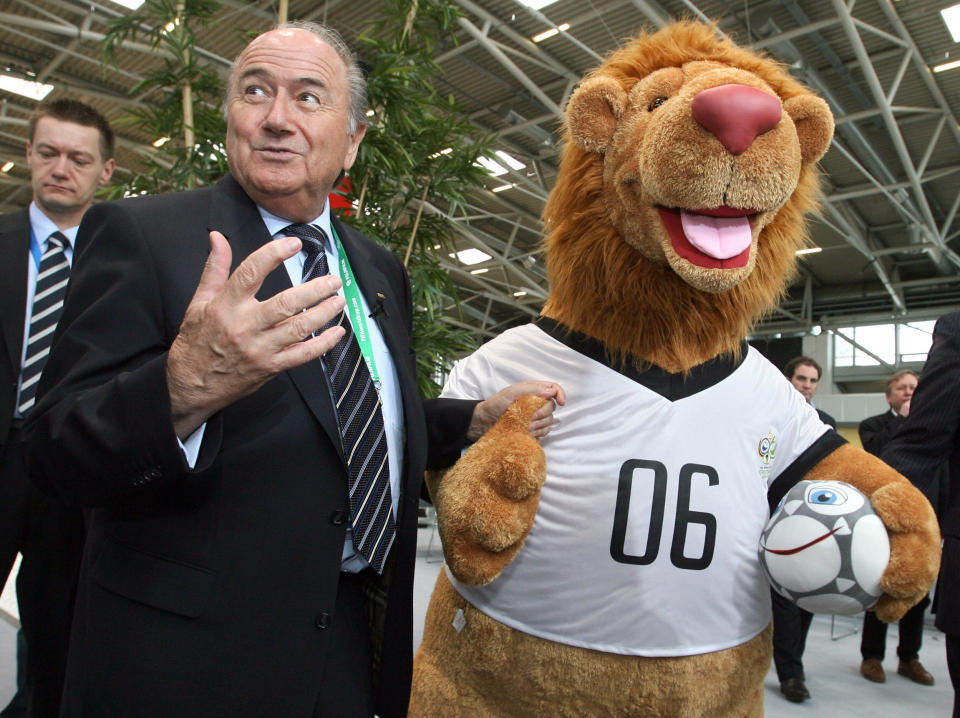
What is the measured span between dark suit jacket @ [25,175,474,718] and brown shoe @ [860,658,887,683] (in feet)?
11.9

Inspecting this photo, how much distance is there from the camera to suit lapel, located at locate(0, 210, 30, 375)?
1738 mm

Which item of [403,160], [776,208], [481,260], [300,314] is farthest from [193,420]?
[481,260]

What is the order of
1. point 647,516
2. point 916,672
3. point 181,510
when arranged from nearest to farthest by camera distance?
point 181,510 < point 647,516 < point 916,672

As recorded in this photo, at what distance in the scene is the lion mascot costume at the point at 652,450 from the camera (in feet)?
4.44

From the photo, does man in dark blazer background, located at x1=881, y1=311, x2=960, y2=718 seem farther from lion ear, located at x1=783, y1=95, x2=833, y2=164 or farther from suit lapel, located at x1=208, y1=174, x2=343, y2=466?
suit lapel, located at x1=208, y1=174, x2=343, y2=466

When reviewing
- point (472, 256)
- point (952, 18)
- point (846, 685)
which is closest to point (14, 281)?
point (846, 685)

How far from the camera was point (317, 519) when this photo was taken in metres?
Result: 1.05

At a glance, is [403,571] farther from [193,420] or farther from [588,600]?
[193,420]

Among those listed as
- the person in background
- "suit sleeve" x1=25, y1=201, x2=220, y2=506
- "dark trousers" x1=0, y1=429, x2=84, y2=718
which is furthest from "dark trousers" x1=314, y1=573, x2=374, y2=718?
the person in background

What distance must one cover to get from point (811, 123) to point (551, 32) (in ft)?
20.1

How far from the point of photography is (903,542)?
1.36 m

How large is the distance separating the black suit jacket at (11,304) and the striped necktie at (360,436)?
3.16 ft

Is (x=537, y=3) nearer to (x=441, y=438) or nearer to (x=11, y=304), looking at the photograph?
(x=11, y=304)

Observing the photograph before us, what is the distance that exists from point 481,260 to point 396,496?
13580 mm
